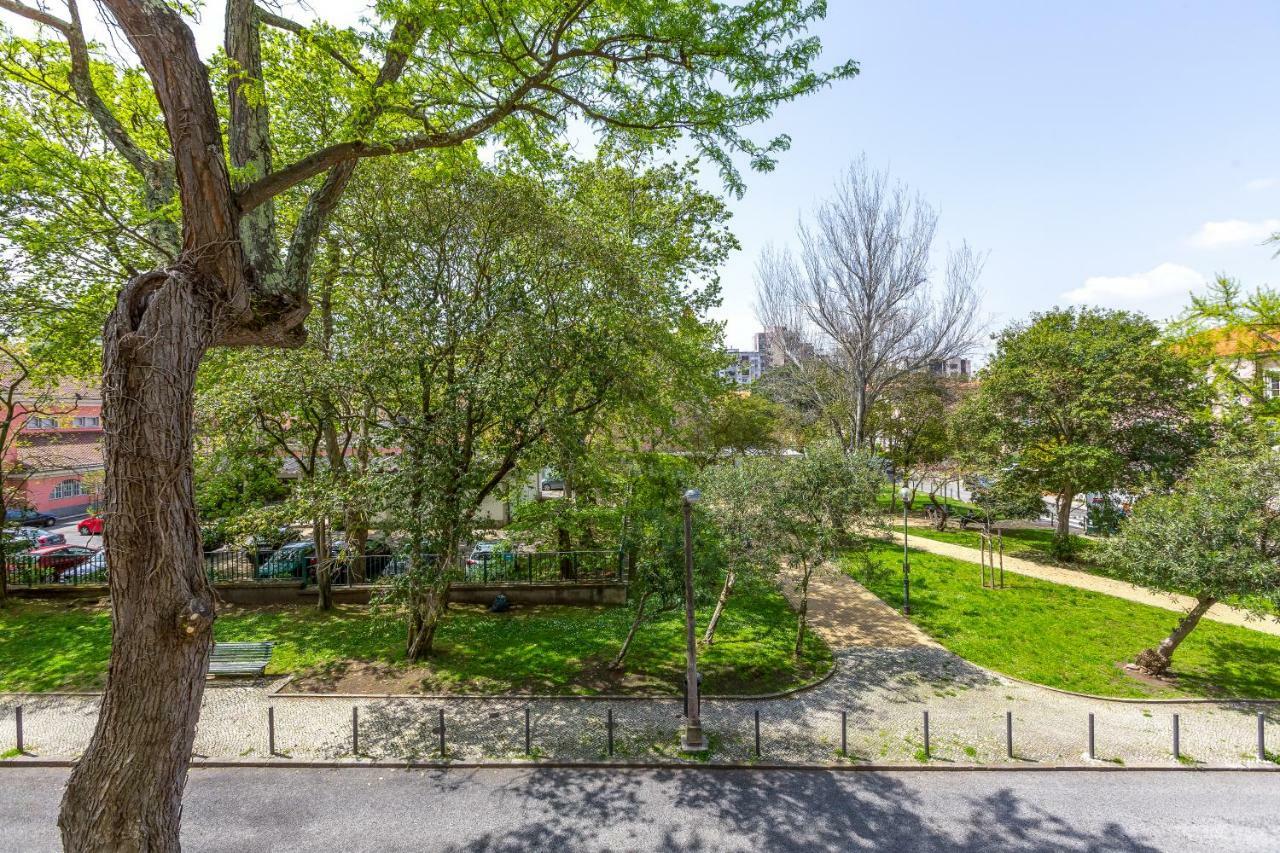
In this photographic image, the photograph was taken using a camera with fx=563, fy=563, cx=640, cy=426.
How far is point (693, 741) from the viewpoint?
10.0 m

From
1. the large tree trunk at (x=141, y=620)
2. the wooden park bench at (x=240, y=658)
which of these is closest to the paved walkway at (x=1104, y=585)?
the large tree trunk at (x=141, y=620)

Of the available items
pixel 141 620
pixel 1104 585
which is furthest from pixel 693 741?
pixel 1104 585

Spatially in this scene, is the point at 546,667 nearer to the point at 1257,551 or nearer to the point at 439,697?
the point at 439,697

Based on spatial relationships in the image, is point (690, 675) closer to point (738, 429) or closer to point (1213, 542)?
point (1213, 542)

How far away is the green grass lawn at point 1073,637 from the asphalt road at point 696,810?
3577 mm

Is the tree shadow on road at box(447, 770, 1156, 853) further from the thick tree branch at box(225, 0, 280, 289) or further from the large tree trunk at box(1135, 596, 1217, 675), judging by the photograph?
the thick tree branch at box(225, 0, 280, 289)

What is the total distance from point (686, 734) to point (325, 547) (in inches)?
486

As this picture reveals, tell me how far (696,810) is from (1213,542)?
11.7 m

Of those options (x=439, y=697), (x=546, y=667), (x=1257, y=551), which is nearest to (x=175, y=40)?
(x=439, y=697)

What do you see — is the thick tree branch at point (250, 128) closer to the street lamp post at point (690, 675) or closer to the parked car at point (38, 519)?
the street lamp post at point (690, 675)

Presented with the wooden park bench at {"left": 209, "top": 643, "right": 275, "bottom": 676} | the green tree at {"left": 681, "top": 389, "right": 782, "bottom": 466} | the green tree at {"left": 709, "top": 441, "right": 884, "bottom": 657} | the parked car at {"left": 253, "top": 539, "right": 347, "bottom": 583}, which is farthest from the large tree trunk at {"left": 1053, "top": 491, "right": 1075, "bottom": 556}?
the wooden park bench at {"left": 209, "top": 643, "right": 275, "bottom": 676}

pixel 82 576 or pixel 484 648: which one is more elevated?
pixel 82 576

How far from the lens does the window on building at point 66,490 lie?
31.5 metres

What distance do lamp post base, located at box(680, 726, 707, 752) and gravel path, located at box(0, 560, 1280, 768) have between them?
0.69 ft
